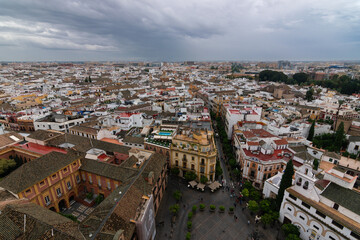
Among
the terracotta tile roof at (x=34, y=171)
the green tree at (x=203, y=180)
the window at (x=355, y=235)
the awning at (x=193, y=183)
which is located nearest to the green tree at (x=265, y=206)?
the window at (x=355, y=235)

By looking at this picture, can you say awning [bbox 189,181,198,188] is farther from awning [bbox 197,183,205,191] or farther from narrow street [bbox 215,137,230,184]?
narrow street [bbox 215,137,230,184]

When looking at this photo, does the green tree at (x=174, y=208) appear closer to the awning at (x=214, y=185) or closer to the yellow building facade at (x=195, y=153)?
the awning at (x=214, y=185)

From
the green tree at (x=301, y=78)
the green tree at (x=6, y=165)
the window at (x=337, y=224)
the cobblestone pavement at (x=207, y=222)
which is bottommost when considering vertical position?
the cobblestone pavement at (x=207, y=222)

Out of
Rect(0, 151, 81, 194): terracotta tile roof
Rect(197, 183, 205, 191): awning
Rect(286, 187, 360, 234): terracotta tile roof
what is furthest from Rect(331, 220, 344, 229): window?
Rect(0, 151, 81, 194): terracotta tile roof

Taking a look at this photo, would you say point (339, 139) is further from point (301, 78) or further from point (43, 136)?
point (301, 78)

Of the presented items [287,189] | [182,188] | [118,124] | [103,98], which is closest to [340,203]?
[287,189]

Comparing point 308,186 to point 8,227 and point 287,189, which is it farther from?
point 8,227
